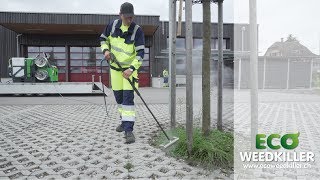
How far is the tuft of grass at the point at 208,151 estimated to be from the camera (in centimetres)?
308

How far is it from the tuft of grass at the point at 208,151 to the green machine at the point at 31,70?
13245mm

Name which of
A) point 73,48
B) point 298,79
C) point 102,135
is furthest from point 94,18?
point 102,135

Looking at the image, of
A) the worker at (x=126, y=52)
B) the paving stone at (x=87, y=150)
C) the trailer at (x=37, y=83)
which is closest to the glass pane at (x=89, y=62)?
the trailer at (x=37, y=83)

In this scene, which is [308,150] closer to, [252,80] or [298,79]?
[252,80]

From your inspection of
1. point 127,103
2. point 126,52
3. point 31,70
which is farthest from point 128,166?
point 31,70

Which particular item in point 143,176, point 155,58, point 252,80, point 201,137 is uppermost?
point 155,58

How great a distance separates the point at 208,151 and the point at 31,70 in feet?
46.5

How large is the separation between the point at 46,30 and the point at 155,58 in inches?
344

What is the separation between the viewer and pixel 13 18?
889 inches

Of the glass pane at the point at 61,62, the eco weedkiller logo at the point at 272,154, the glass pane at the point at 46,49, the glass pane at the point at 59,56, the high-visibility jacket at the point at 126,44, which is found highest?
the glass pane at the point at 46,49

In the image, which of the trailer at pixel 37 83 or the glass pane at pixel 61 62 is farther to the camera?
the glass pane at pixel 61 62

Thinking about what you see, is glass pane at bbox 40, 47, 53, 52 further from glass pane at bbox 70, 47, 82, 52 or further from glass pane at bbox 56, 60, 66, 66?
glass pane at bbox 70, 47, 82, 52

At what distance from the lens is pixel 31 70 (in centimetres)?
1528

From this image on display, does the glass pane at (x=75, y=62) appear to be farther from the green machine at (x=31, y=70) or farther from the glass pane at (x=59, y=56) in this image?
the green machine at (x=31, y=70)
